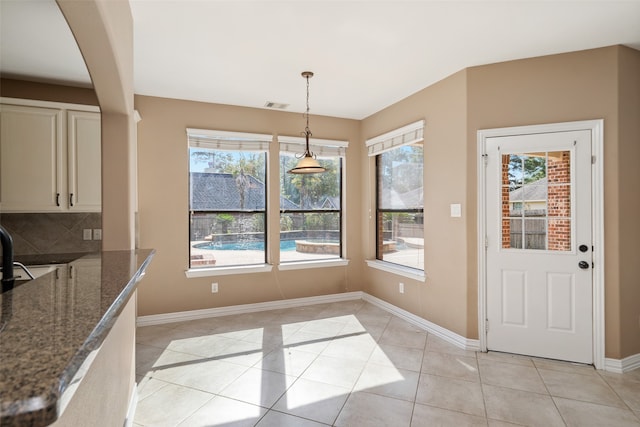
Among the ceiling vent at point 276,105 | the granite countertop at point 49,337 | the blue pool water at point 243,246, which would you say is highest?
the ceiling vent at point 276,105

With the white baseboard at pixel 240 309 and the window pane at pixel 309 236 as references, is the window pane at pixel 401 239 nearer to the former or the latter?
the window pane at pixel 309 236

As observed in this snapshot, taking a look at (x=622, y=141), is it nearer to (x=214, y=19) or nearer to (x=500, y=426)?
(x=500, y=426)

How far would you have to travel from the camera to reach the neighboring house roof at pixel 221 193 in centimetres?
441

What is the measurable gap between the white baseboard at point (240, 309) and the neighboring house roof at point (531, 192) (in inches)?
108

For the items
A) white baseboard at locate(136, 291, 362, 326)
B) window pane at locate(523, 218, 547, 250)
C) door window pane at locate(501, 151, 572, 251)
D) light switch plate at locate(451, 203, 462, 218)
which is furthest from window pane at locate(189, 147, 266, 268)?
window pane at locate(523, 218, 547, 250)

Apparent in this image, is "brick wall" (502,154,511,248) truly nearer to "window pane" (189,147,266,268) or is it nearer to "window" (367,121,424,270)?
"window" (367,121,424,270)

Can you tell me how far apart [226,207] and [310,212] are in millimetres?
1218

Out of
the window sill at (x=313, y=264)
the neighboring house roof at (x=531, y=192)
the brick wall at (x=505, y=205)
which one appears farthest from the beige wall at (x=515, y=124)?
the window sill at (x=313, y=264)

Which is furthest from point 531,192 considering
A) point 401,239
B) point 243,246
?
point 243,246

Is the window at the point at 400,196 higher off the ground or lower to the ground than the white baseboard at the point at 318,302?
higher

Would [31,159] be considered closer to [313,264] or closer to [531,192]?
[313,264]

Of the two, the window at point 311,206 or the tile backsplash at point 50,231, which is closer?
the tile backsplash at point 50,231

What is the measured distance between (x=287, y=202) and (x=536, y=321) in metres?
3.23

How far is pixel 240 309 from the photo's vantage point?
452 centimetres
